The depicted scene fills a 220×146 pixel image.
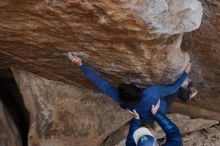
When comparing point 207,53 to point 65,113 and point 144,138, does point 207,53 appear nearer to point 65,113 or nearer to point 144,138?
point 144,138

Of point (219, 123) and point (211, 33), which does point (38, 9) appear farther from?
point (219, 123)

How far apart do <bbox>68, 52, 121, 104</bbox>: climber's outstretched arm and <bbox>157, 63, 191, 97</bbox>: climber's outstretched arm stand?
0.44 meters

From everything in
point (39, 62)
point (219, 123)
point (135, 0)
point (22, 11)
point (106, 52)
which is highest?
point (135, 0)

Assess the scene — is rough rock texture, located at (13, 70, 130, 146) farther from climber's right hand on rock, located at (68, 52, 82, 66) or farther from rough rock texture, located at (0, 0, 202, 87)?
climber's right hand on rock, located at (68, 52, 82, 66)

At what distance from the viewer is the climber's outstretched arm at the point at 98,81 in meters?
4.03

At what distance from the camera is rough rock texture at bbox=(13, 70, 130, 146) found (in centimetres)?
500

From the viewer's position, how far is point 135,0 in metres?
3.34

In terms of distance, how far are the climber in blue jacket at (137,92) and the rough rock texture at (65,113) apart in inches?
37.2

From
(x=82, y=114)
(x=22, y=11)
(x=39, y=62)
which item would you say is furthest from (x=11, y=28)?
(x=82, y=114)

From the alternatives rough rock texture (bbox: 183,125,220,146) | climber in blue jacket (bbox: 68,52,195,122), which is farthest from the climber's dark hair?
rough rock texture (bbox: 183,125,220,146)

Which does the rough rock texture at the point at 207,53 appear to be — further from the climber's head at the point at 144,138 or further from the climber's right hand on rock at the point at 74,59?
the climber's head at the point at 144,138

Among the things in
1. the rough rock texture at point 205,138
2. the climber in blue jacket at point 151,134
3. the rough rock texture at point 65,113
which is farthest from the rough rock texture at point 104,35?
the rough rock texture at point 205,138

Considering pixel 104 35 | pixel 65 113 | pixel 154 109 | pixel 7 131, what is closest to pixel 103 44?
pixel 104 35

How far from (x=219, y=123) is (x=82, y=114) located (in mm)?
1743
